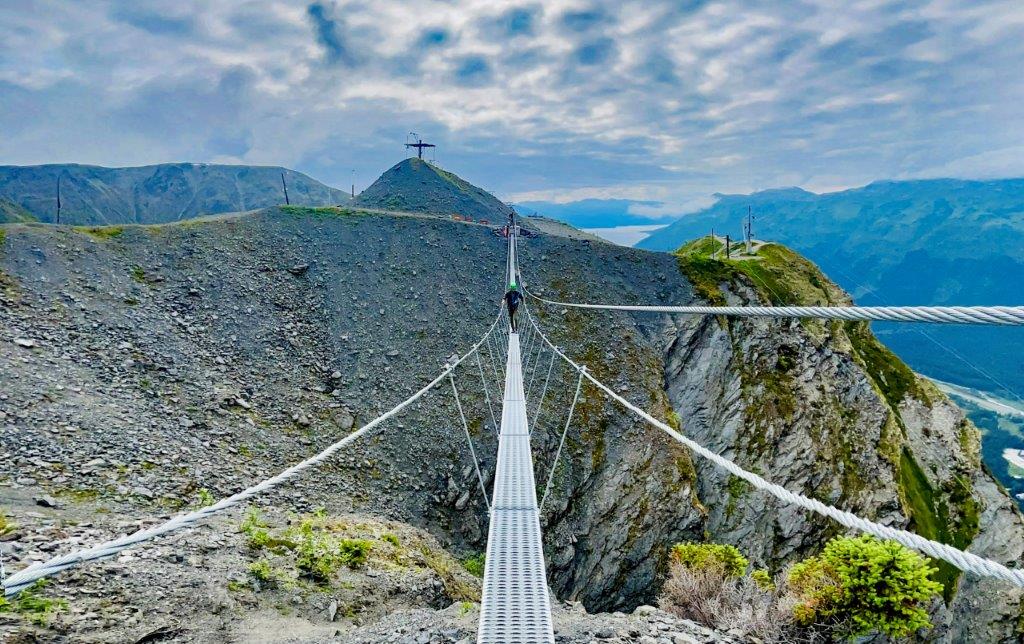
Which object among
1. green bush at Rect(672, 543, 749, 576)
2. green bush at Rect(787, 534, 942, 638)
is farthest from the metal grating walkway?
green bush at Rect(672, 543, 749, 576)

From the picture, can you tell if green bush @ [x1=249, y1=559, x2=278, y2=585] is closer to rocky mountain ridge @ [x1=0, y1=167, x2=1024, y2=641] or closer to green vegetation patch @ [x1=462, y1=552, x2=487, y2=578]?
rocky mountain ridge @ [x1=0, y1=167, x2=1024, y2=641]

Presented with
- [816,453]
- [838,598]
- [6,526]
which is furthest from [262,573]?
[816,453]

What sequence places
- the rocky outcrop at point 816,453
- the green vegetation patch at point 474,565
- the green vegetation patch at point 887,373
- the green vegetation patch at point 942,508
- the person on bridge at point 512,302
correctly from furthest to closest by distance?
1. the green vegetation patch at point 887,373
2. the green vegetation patch at point 942,508
3. the person on bridge at point 512,302
4. the rocky outcrop at point 816,453
5. the green vegetation patch at point 474,565

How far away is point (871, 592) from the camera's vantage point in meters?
9.77

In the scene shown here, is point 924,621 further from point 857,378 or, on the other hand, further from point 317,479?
point 857,378

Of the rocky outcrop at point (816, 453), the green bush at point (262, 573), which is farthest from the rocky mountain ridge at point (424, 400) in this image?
the green bush at point (262, 573)

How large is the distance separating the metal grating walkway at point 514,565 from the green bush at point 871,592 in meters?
5.09

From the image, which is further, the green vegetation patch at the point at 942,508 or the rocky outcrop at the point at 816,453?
the green vegetation patch at the point at 942,508

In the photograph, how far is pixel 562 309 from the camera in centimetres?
3262

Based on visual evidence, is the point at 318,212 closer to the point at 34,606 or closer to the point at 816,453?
the point at 34,606

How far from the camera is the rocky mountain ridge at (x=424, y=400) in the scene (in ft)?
48.4

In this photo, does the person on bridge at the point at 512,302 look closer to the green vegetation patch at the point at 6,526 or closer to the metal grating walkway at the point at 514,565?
the metal grating walkway at the point at 514,565

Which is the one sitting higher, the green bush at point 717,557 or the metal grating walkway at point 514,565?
the metal grating walkway at point 514,565

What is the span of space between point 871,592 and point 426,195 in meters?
58.5
